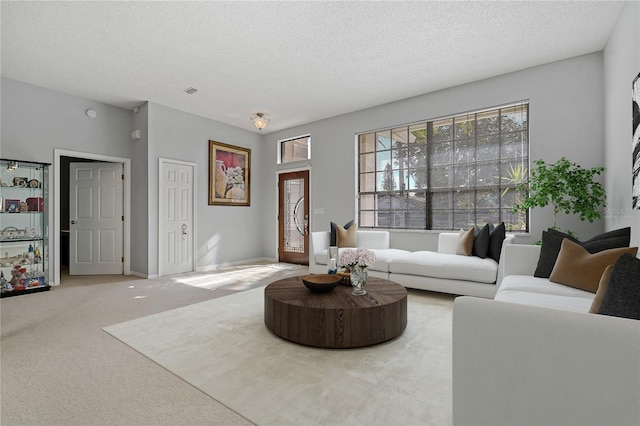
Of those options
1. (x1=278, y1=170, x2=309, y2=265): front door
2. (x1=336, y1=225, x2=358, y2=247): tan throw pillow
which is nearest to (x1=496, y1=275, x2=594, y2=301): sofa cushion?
(x1=336, y1=225, x2=358, y2=247): tan throw pillow

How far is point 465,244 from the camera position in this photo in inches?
159

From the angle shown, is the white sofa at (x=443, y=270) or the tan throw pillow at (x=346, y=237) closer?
the white sofa at (x=443, y=270)

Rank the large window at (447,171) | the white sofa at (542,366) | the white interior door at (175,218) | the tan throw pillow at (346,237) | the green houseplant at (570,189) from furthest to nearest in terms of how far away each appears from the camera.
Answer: the white interior door at (175,218) < the tan throw pillow at (346,237) < the large window at (447,171) < the green houseplant at (570,189) < the white sofa at (542,366)

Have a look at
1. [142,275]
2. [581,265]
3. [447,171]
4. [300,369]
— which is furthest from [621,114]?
[142,275]

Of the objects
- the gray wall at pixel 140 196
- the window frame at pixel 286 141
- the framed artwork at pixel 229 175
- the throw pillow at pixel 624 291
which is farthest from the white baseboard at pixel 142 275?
the throw pillow at pixel 624 291

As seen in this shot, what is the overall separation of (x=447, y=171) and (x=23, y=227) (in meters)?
5.98

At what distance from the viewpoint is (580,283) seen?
2.29m

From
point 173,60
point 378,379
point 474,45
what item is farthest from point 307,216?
point 378,379

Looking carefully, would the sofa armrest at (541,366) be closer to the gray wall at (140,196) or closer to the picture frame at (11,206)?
the gray wall at (140,196)

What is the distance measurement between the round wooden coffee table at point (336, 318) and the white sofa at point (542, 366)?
1289 mm

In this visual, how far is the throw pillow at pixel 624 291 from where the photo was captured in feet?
3.43

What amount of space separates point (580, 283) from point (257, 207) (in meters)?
5.79

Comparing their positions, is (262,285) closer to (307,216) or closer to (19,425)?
(307,216)

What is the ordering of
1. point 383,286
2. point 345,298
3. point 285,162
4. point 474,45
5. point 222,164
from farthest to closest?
point 285,162, point 222,164, point 474,45, point 383,286, point 345,298
